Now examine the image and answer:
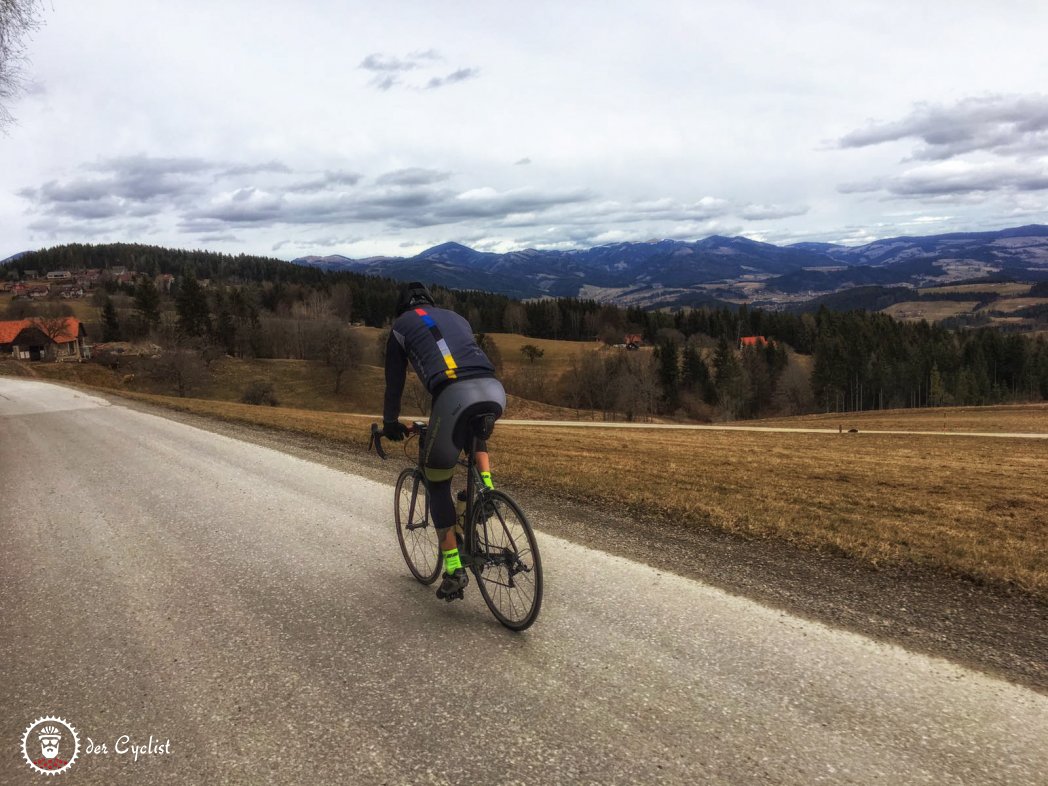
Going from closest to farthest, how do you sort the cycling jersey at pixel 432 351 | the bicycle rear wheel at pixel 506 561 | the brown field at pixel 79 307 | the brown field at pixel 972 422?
the bicycle rear wheel at pixel 506 561
the cycling jersey at pixel 432 351
the brown field at pixel 972 422
the brown field at pixel 79 307

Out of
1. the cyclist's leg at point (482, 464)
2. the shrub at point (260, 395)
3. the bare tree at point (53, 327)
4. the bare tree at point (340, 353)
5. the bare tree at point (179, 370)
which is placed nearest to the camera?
the cyclist's leg at point (482, 464)

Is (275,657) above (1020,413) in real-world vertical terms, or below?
above

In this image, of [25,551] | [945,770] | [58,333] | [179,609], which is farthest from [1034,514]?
[58,333]

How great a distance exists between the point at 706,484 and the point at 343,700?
791cm

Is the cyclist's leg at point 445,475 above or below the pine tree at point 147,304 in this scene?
below

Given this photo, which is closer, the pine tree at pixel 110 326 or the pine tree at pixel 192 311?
the pine tree at pixel 192 311

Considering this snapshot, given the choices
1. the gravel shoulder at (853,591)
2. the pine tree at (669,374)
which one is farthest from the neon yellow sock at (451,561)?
the pine tree at (669,374)

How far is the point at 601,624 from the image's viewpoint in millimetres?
4551

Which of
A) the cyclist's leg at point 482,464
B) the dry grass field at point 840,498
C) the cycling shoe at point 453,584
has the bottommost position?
the dry grass field at point 840,498

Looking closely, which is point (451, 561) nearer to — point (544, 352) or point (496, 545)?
point (496, 545)

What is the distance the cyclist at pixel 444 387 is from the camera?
4.38m

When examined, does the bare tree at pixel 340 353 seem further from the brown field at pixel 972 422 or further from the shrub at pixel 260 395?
the brown field at pixel 972 422

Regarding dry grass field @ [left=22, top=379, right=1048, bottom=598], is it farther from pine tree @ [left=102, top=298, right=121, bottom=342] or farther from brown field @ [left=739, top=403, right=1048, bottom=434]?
pine tree @ [left=102, top=298, right=121, bottom=342]

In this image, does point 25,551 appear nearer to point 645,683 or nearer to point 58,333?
point 645,683
